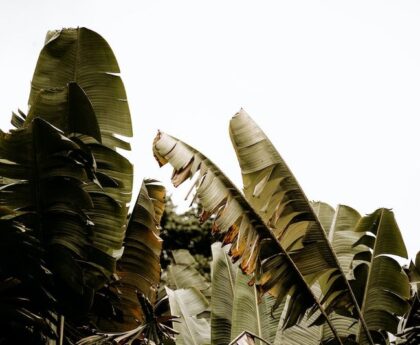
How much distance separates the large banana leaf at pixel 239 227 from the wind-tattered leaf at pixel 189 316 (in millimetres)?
1673

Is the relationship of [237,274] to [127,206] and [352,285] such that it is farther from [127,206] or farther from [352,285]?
[127,206]

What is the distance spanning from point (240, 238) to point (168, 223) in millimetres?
14575

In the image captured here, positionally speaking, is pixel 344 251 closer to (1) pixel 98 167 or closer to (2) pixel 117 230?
(2) pixel 117 230

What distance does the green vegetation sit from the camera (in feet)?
11.8

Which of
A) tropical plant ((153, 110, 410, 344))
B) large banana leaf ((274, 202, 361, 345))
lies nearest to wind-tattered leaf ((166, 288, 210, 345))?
large banana leaf ((274, 202, 361, 345))

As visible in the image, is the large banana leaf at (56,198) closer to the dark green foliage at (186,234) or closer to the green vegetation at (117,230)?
the green vegetation at (117,230)

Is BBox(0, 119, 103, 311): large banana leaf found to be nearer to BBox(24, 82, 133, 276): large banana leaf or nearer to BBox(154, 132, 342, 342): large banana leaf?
BBox(24, 82, 133, 276): large banana leaf

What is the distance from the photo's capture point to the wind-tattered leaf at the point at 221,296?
17.7ft

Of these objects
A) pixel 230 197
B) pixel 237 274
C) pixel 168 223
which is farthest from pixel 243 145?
pixel 168 223

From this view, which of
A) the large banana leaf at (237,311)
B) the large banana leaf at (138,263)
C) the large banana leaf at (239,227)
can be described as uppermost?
the large banana leaf at (239,227)

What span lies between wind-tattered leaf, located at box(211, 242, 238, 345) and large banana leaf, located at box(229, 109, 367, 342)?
1.49 m

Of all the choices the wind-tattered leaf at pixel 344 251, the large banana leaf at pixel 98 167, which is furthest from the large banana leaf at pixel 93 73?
the wind-tattered leaf at pixel 344 251

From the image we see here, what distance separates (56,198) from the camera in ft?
12.1

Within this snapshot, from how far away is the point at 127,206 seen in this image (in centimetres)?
412
